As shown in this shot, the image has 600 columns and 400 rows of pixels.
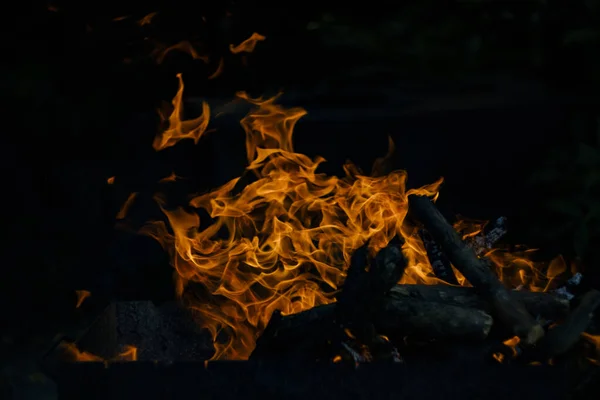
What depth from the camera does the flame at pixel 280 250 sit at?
314 centimetres

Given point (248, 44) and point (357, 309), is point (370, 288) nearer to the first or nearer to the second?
point (357, 309)

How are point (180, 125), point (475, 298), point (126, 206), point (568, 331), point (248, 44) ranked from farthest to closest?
1. point (126, 206)
2. point (248, 44)
3. point (180, 125)
4. point (475, 298)
5. point (568, 331)

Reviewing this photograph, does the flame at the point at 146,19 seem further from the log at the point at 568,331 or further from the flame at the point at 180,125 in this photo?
the log at the point at 568,331

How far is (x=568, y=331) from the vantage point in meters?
2.61

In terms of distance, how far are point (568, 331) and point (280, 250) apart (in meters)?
1.20

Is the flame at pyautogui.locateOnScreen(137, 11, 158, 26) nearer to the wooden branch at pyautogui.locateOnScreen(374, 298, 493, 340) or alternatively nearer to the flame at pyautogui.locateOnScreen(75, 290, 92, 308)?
the flame at pyautogui.locateOnScreen(75, 290, 92, 308)

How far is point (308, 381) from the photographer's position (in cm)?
→ 252

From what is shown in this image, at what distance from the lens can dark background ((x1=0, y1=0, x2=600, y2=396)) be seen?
14.4 feet

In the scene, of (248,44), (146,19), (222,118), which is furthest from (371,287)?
(146,19)

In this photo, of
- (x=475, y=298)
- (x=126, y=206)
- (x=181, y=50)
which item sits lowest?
(x=126, y=206)

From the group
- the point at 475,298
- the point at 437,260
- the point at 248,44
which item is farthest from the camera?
the point at 248,44

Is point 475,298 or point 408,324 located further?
point 475,298

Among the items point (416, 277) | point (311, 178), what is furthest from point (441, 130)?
point (416, 277)

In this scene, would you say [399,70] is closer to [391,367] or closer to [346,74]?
[346,74]
